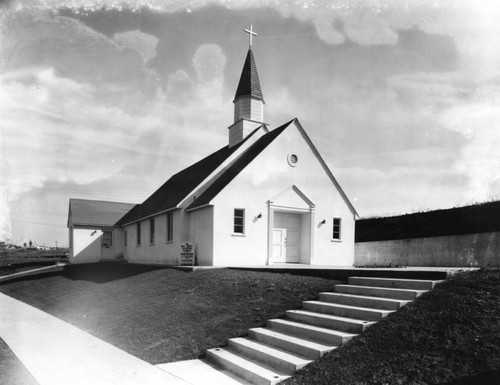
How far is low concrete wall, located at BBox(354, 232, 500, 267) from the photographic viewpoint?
16.3m

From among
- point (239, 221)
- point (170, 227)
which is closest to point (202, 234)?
point (239, 221)

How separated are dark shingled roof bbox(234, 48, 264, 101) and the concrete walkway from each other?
15.1m

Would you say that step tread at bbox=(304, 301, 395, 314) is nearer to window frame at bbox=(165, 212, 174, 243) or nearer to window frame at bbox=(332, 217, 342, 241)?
window frame at bbox=(332, 217, 342, 241)

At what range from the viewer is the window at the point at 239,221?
18.2 metres

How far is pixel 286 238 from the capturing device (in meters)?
19.5

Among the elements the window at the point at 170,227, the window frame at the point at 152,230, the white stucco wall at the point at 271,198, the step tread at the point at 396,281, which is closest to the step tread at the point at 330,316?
the step tread at the point at 396,281

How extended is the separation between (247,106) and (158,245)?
32.5ft

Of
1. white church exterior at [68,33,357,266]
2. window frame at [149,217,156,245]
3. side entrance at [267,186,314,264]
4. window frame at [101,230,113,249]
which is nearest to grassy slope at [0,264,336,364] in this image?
white church exterior at [68,33,357,266]

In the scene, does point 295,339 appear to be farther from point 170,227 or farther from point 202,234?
point 170,227

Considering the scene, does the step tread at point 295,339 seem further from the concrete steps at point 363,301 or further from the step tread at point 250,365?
the concrete steps at point 363,301

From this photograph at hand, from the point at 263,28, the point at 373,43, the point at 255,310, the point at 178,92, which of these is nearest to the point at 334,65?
the point at 373,43

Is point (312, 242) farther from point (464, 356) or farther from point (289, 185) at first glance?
point (464, 356)

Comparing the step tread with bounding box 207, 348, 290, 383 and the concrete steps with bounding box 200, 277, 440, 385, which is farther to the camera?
the concrete steps with bounding box 200, 277, 440, 385

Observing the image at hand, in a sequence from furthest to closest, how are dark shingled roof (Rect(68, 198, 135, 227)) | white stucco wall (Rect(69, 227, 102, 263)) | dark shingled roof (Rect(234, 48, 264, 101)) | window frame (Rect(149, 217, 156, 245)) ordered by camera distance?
dark shingled roof (Rect(68, 198, 135, 227)) → white stucco wall (Rect(69, 227, 102, 263)) → window frame (Rect(149, 217, 156, 245)) → dark shingled roof (Rect(234, 48, 264, 101))
